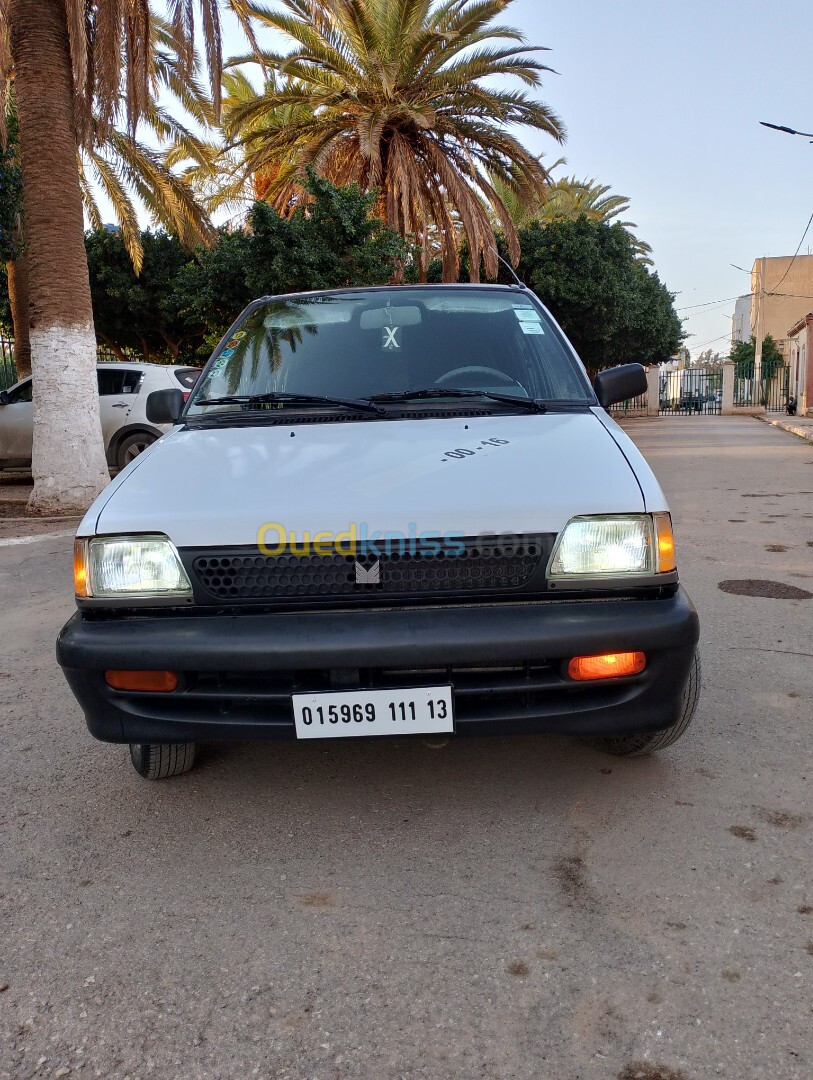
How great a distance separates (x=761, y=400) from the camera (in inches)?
2151

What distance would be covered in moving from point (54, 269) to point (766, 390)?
50.3 meters

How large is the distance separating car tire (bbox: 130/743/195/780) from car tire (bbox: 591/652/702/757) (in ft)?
4.53

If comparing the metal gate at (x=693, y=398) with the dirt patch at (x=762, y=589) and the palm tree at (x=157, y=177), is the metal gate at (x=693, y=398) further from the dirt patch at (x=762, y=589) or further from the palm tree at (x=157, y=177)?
the dirt patch at (x=762, y=589)

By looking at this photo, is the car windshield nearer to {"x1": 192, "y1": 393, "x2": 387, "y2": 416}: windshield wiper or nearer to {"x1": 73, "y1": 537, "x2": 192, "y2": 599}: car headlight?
{"x1": 192, "y1": 393, "x2": 387, "y2": 416}: windshield wiper

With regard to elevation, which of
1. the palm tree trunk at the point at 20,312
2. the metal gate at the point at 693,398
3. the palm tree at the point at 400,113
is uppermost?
the palm tree at the point at 400,113

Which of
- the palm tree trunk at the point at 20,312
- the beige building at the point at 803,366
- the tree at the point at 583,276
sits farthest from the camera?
the beige building at the point at 803,366

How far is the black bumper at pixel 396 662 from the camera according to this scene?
2.26 metres

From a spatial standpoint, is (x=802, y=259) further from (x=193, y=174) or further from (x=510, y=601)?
(x=510, y=601)

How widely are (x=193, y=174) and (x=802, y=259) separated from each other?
63728 millimetres

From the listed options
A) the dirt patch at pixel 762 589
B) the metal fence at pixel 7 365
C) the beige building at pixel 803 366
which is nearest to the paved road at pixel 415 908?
the dirt patch at pixel 762 589

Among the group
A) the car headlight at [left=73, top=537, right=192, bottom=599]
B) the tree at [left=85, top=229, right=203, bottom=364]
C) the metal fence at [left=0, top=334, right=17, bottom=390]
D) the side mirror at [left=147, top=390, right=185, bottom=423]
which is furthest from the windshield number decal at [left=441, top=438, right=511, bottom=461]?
the tree at [left=85, top=229, right=203, bottom=364]

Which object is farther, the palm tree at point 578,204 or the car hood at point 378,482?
the palm tree at point 578,204

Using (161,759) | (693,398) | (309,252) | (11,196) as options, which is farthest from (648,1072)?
(693,398)

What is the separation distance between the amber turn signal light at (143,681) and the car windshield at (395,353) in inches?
47.6
